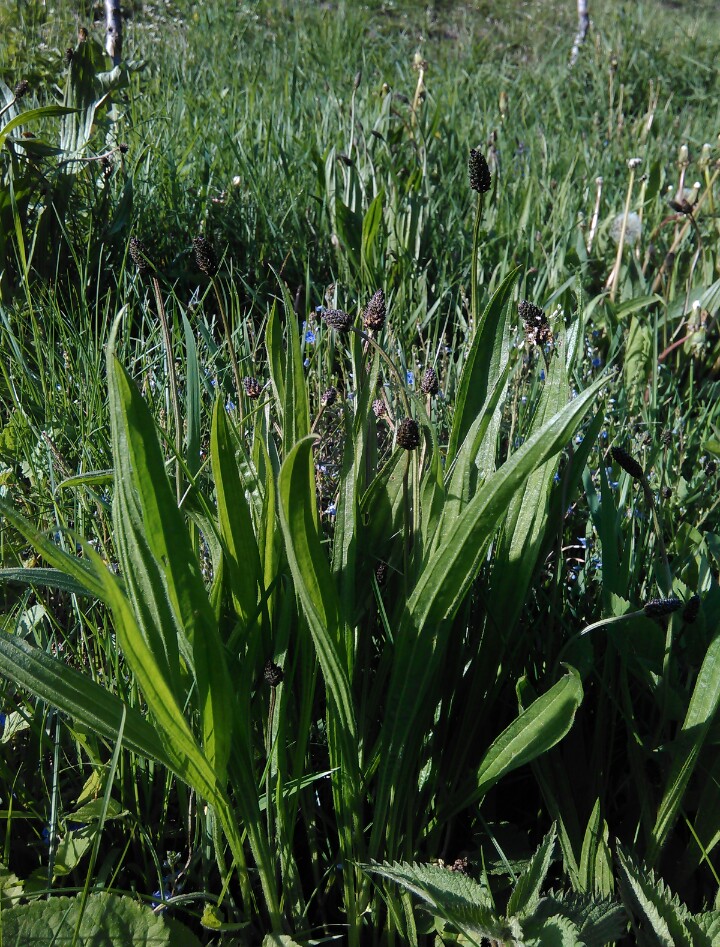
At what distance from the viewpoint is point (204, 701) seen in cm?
78

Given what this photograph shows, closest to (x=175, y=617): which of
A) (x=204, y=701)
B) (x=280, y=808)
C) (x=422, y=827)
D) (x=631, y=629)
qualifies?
(x=204, y=701)

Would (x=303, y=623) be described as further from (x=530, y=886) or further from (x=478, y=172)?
(x=478, y=172)

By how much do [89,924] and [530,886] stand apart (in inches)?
18.2

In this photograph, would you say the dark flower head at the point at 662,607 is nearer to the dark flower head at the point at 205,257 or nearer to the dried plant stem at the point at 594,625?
the dried plant stem at the point at 594,625

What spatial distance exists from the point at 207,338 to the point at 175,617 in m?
0.85

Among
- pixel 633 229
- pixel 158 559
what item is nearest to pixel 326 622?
pixel 158 559

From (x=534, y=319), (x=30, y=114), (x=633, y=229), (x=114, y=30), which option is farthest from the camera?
(x=114, y=30)

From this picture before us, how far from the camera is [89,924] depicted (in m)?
0.84

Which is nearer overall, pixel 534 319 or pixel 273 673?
pixel 273 673

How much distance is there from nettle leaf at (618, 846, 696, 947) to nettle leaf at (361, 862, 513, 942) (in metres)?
0.17

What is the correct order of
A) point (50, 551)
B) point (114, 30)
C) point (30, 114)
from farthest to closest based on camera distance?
1. point (114, 30)
2. point (30, 114)
3. point (50, 551)

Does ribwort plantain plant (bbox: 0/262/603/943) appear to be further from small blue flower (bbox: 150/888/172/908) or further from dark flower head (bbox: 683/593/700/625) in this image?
dark flower head (bbox: 683/593/700/625)

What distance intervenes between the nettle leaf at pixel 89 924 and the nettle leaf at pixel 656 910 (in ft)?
1.66

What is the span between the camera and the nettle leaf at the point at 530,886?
2.69 ft
